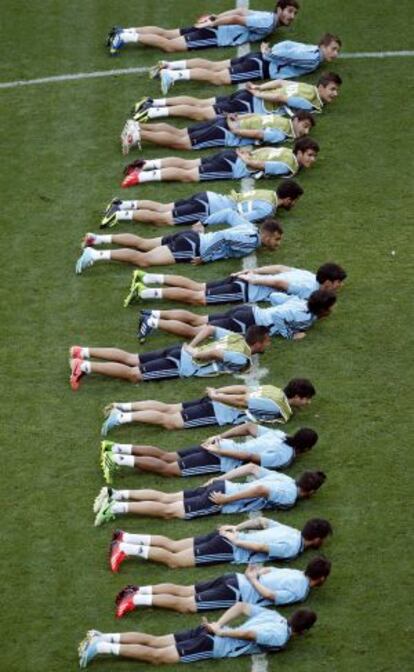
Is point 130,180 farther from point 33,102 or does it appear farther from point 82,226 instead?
point 33,102

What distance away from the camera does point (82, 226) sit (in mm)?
21625

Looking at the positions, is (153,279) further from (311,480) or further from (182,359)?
(311,480)

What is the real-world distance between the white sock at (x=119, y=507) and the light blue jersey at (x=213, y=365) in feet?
6.71

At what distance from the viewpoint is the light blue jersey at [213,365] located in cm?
1911

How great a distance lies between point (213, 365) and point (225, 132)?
403 centimetres

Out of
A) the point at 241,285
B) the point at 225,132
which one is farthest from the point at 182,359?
the point at 225,132

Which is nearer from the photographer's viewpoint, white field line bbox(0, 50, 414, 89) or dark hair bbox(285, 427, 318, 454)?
dark hair bbox(285, 427, 318, 454)

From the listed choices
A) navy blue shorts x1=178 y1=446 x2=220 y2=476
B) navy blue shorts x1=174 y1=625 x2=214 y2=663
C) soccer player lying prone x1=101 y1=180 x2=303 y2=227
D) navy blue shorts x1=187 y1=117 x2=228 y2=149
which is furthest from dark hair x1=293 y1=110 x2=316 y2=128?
navy blue shorts x1=174 y1=625 x2=214 y2=663

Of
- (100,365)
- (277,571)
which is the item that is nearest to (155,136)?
(100,365)

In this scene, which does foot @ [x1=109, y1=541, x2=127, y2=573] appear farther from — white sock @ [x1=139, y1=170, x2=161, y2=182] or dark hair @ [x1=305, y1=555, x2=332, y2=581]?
white sock @ [x1=139, y1=170, x2=161, y2=182]

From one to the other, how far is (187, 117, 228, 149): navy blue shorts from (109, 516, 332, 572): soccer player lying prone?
6.35 meters

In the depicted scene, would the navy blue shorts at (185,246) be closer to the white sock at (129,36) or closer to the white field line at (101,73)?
the white field line at (101,73)

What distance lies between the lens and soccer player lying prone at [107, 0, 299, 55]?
24.2 metres

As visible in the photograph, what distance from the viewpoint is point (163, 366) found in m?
19.3
